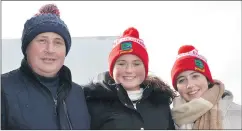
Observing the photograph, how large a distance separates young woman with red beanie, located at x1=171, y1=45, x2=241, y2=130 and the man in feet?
2.42

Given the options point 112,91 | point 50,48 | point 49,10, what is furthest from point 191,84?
point 49,10

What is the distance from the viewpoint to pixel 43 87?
2.64 metres

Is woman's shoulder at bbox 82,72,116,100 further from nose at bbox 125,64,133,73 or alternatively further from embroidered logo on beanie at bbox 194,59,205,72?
embroidered logo on beanie at bbox 194,59,205,72

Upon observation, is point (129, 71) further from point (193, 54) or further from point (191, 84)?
point (193, 54)

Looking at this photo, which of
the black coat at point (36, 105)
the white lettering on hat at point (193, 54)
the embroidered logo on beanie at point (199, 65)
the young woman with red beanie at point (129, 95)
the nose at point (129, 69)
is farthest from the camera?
the white lettering on hat at point (193, 54)

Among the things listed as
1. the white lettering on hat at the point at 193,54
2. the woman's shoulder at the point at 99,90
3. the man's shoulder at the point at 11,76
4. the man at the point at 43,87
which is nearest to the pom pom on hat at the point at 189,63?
the white lettering on hat at the point at 193,54

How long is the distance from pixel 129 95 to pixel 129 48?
1.16ft

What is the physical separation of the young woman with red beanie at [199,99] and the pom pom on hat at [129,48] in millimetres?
302

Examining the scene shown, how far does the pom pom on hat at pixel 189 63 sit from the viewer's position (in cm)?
311

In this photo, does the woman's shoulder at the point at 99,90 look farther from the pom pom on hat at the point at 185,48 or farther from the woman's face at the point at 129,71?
the pom pom on hat at the point at 185,48

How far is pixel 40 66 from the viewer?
2.68 metres

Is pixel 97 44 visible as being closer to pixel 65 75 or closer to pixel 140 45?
pixel 140 45

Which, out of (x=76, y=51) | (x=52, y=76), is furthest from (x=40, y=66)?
(x=76, y=51)

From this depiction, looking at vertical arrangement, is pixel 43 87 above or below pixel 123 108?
above
